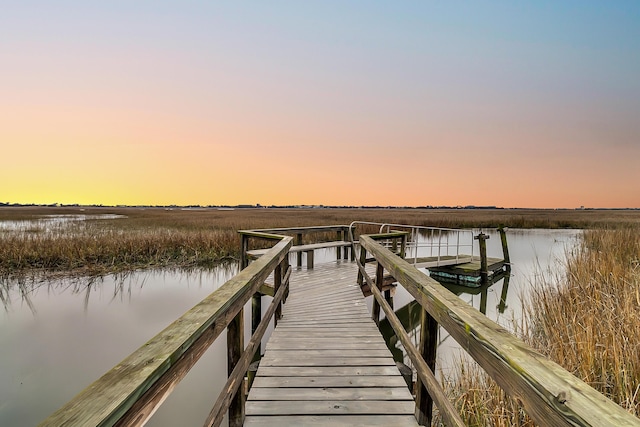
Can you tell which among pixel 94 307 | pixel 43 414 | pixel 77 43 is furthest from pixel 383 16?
pixel 43 414

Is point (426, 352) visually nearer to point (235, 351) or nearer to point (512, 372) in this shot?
point (512, 372)

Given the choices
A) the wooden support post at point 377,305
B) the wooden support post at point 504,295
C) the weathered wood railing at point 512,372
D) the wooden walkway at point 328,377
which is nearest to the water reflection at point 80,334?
the wooden walkway at point 328,377

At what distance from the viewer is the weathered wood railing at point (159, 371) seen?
760 millimetres

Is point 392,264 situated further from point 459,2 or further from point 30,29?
point 30,29

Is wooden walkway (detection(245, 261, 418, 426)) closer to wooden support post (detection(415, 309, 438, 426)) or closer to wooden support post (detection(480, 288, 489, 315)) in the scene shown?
wooden support post (detection(415, 309, 438, 426))

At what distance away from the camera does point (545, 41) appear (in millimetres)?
14141

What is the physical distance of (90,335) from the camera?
6980mm

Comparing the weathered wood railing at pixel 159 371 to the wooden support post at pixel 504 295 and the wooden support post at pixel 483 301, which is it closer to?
the wooden support post at pixel 504 295

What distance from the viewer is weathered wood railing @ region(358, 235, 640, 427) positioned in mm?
798

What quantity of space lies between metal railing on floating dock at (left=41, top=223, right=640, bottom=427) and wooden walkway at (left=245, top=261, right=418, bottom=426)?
0.5 inches

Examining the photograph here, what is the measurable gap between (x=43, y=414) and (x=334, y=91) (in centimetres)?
1979

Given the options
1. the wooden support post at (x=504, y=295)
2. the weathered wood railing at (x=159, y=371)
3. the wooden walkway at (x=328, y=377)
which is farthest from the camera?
the wooden support post at (x=504, y=295)

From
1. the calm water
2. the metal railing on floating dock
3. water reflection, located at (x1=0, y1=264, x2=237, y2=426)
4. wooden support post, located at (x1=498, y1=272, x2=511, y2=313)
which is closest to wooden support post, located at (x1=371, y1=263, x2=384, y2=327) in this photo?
the metal railing on floating dock

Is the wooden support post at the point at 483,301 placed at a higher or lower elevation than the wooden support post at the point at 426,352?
lower
